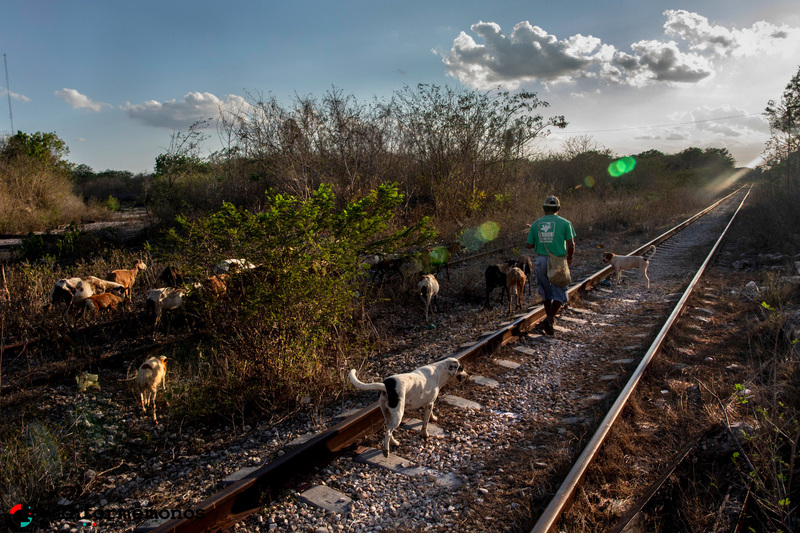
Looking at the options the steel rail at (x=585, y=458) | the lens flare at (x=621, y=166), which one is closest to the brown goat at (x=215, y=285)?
the steel rail at (x=585, y=458)

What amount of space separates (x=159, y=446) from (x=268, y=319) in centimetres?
147

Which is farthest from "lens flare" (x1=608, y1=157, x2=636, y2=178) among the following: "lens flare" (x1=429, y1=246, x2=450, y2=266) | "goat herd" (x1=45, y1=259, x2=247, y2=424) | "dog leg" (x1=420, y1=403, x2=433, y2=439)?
"dog leg" (x1=420, y1=403, x2=433, y2=439)

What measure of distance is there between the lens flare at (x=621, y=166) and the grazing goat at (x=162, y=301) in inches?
1389

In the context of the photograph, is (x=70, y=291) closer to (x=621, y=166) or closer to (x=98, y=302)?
(x=98, y=302)

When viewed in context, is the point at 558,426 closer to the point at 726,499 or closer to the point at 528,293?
the point at 726,499

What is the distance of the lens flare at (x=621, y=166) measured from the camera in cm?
A: 3650

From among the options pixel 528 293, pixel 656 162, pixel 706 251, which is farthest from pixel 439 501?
pixel 656 162

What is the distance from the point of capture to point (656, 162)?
4069 cm

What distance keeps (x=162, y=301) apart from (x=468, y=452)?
5071 millimetres

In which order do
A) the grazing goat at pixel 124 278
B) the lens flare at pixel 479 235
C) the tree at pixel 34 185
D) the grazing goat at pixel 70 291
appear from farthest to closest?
the tree at pixel 34 185 → the lens flare at pixel 479 235 → the grazing goat at pixel 124 278 → the grazing goat at pixel 70 291

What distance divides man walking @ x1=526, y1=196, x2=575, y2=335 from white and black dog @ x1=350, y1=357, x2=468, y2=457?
9.27 feet

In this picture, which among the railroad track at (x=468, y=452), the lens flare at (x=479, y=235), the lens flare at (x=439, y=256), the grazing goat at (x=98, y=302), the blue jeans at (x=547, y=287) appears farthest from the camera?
the lens flare at (x=479, y=235)

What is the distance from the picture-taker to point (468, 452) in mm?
3777

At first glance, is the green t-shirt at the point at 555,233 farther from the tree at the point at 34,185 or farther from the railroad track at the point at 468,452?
the tree at the point at 34,185
